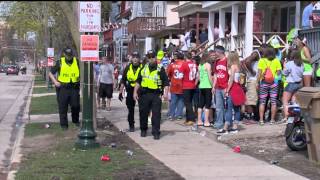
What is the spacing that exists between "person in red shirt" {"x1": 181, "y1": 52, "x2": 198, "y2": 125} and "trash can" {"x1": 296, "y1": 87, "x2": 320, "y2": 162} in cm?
488

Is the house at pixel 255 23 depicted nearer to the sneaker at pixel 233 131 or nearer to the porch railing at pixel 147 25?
the sneaker at pixel 233 131

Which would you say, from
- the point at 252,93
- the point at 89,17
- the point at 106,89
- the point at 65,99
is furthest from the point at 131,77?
the point at 106,89

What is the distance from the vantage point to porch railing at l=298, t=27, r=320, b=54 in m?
14.4

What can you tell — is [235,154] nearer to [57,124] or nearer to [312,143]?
[312,143]

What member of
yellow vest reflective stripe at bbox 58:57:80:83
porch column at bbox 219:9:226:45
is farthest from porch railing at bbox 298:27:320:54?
yellow vest reflective stripe at bbox 58:57:80:83

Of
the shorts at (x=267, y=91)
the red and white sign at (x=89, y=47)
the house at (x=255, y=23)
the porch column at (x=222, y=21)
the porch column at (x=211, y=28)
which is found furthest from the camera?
the porch column at (x=211, y=28)

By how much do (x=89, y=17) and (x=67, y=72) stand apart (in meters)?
2.71

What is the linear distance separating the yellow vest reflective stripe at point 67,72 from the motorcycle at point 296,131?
5.15 m

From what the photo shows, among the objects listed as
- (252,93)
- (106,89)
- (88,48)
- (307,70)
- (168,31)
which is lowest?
(106,89)

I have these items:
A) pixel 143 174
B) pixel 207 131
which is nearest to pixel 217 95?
pixel 207 131

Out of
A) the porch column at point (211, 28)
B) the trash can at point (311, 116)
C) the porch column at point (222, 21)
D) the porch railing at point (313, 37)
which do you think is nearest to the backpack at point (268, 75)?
the porch railing at point (313, 37)

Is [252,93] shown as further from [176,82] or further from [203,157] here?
[203,157]

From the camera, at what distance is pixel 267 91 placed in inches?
495

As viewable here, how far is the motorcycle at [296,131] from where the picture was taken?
31.7 feet
